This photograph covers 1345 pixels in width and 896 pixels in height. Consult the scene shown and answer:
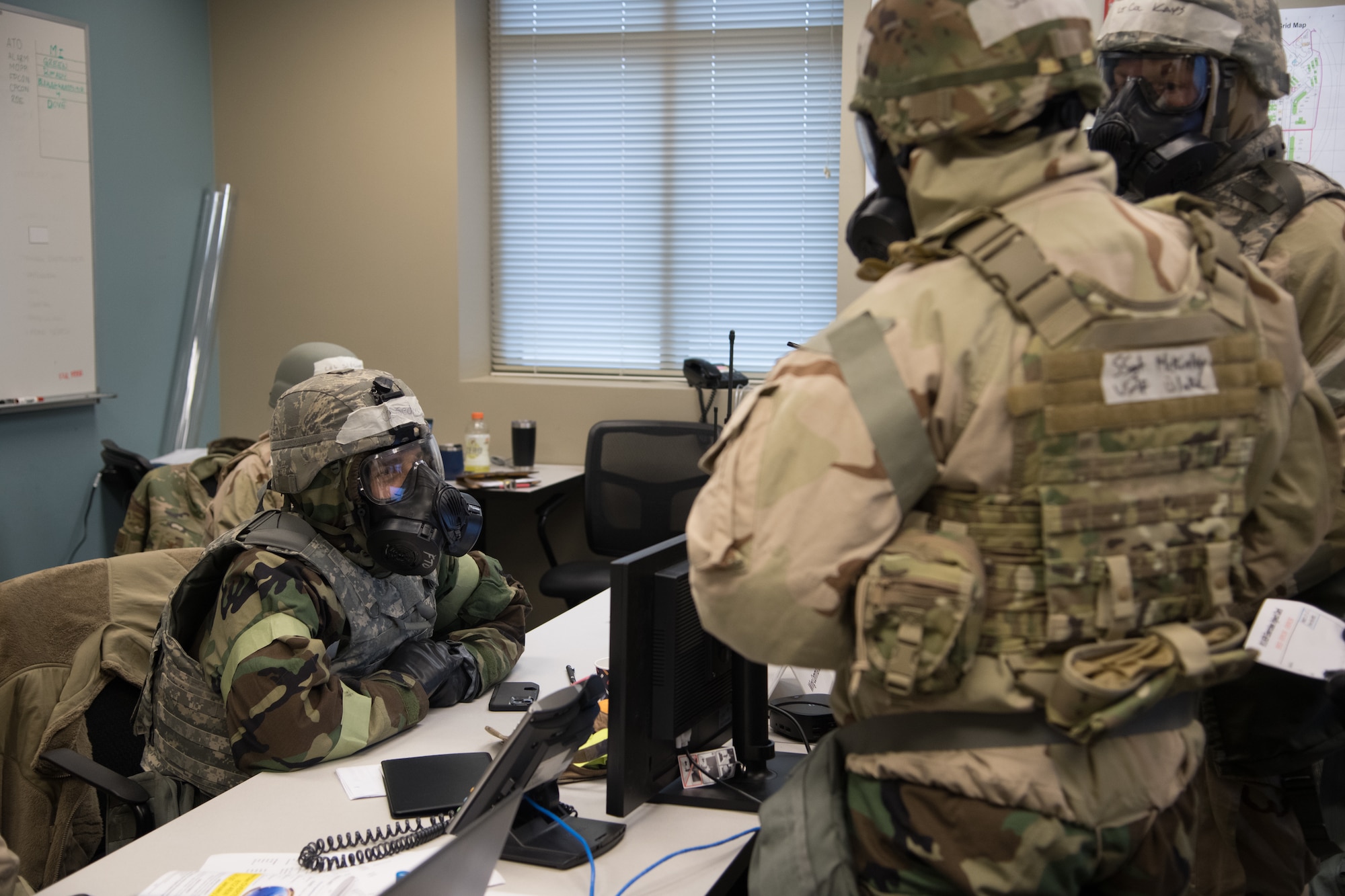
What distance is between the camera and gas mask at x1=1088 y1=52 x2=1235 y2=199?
176cm

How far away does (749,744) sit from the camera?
1.59m

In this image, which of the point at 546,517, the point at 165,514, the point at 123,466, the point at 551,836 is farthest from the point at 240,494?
the point at 551,836

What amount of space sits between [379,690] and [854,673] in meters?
1.01

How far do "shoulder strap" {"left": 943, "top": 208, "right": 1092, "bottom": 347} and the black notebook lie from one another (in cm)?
102

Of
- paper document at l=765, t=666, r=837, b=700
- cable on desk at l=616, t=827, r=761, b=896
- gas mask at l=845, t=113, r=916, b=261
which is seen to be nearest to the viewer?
gas mask at l=845, t=113, r=916, b=261

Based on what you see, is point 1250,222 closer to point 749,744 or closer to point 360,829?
point 749,744

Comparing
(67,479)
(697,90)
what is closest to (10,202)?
(67,479)

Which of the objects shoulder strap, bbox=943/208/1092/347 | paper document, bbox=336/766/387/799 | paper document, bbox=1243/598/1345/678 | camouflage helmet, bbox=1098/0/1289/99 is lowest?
paper document, bbox=336/766/387/799

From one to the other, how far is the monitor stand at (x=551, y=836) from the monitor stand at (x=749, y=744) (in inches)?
5.5

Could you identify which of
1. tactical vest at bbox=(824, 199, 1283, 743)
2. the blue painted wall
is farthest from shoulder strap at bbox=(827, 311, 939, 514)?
the blue painted wall

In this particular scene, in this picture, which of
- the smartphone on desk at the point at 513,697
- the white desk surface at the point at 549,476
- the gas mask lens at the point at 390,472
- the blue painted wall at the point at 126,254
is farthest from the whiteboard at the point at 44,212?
the smartphone on desk at the point at 513,697

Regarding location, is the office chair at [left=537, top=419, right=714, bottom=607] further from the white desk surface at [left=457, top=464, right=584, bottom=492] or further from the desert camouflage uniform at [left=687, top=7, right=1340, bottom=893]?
the desert camouflage uniform at [left=687, top=7, right=1340, bottom=893]

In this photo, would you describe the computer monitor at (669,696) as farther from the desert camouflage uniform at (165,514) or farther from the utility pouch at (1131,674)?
the desert camouflage uniform at (165,514)

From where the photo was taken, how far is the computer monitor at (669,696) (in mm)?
1439
